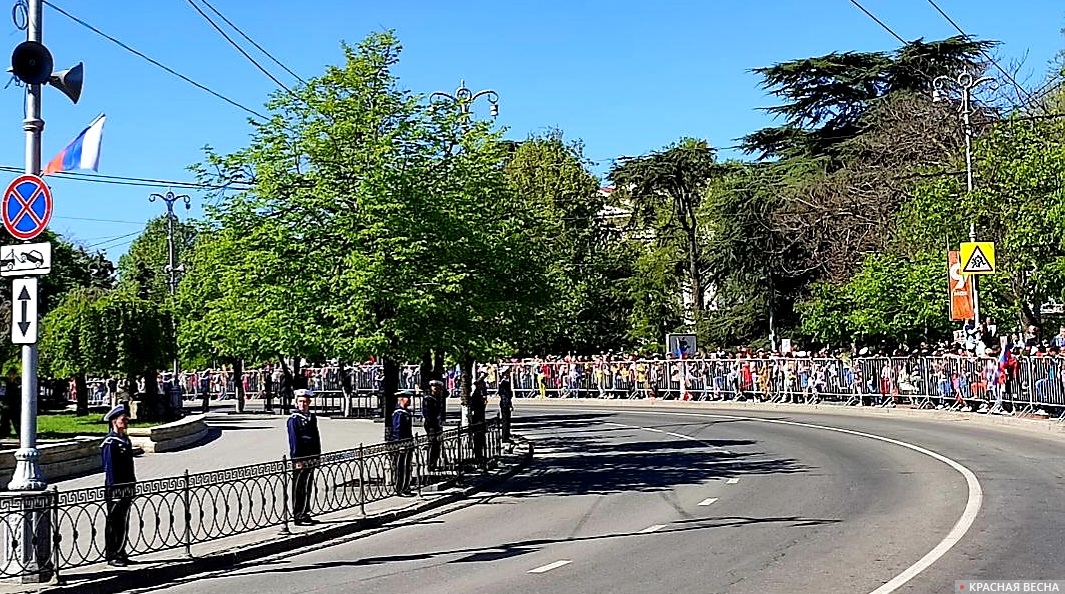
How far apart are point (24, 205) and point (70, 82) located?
126 centimetres

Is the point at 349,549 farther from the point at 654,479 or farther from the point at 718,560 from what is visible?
the point at 654,479

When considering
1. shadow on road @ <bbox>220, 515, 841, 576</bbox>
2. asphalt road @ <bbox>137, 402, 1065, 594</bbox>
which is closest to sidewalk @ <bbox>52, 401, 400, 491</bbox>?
asphalt road @ <bbox>137, 402, 1065, 594</bbox>

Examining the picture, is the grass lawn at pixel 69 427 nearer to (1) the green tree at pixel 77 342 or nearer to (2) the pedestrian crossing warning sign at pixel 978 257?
(1) the green tree at pixel 77 342

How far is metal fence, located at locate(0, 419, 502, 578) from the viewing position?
10453mm

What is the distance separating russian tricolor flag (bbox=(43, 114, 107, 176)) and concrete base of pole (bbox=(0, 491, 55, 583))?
10.3 feet

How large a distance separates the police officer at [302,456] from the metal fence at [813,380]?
62.1ft

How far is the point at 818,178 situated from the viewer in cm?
4556

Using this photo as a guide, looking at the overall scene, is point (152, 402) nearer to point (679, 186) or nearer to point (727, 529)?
point (727, 529)

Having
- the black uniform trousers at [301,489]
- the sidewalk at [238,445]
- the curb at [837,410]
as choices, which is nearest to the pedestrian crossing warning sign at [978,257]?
the curb at [837,410]

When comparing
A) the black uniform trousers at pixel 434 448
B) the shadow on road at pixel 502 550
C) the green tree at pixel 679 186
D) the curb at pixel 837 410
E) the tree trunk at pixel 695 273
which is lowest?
the shadow on road at pixel 502 550

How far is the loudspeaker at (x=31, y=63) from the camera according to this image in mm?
10828

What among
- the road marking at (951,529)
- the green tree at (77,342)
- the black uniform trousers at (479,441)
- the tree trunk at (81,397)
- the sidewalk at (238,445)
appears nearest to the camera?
the road marking at (951,529)

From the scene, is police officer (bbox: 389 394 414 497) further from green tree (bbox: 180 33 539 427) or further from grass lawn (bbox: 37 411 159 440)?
grass lawn (bbox: 37 411 159 440)

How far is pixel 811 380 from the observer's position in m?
38.6
